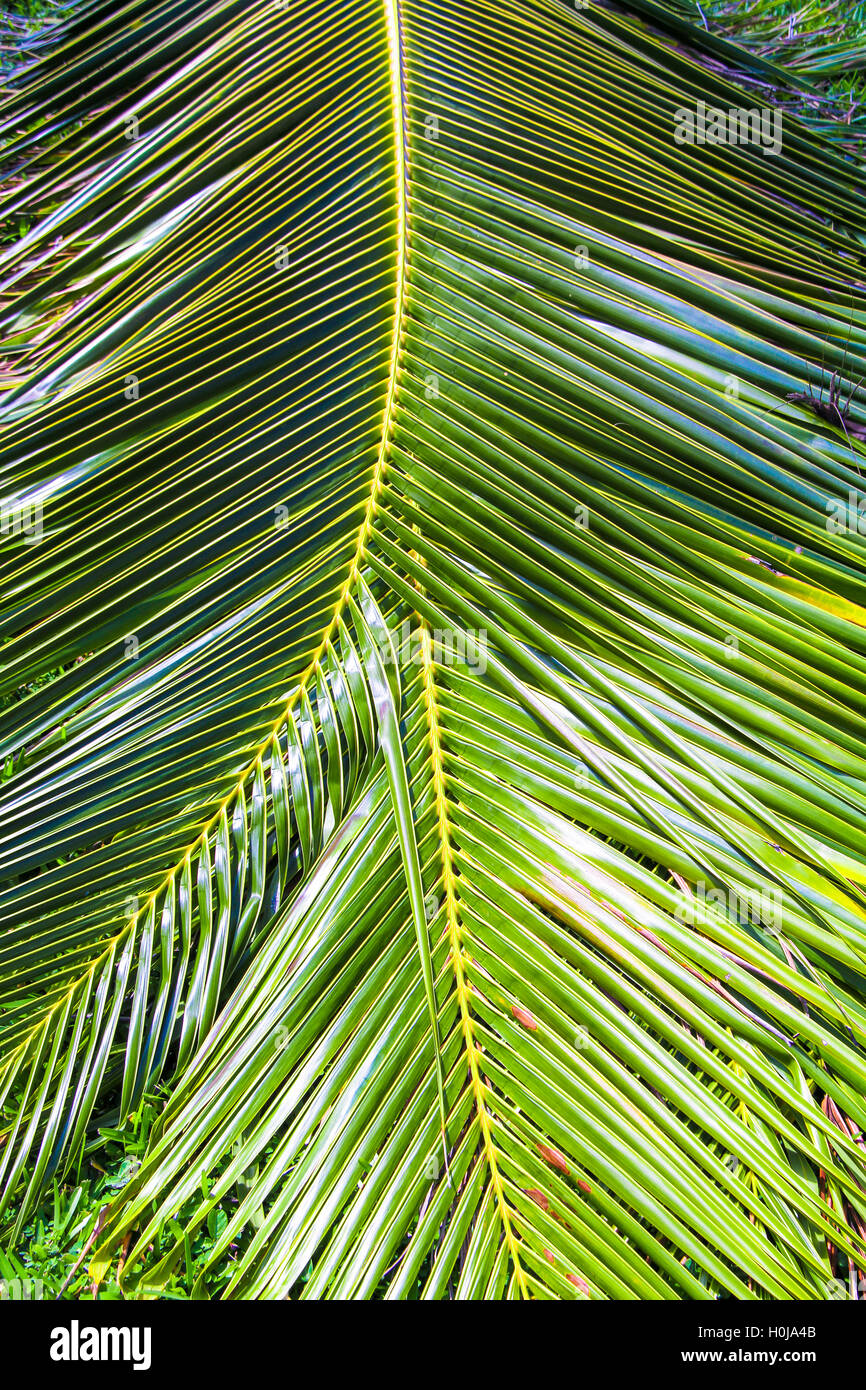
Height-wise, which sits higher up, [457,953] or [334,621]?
[334,621]

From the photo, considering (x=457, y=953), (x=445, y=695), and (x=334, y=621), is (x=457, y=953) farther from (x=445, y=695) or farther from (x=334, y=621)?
(x=334, y=621)

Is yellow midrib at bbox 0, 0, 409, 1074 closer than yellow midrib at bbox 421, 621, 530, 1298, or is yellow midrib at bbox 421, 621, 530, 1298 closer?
yellow midrib at bbox 421, 621, 530, 1298

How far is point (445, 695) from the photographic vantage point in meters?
0.82

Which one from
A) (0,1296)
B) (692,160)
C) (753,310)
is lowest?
(0,1296)

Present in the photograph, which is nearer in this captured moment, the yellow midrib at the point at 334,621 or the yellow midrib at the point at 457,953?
the yellow midrib at the point at 457,953

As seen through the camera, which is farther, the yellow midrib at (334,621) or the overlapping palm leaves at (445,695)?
the yellow midrib at (334,621)

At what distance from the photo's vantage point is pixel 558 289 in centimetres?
96

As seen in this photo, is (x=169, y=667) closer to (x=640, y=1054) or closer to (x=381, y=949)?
(x=381, y=949)

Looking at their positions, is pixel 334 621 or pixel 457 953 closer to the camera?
pixel 457 953

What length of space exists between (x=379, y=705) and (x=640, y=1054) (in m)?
0.36

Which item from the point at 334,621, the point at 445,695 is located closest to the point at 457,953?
the point at 445,695

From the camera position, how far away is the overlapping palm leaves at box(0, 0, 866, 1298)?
676 mm

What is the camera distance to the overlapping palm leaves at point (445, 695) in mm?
676
